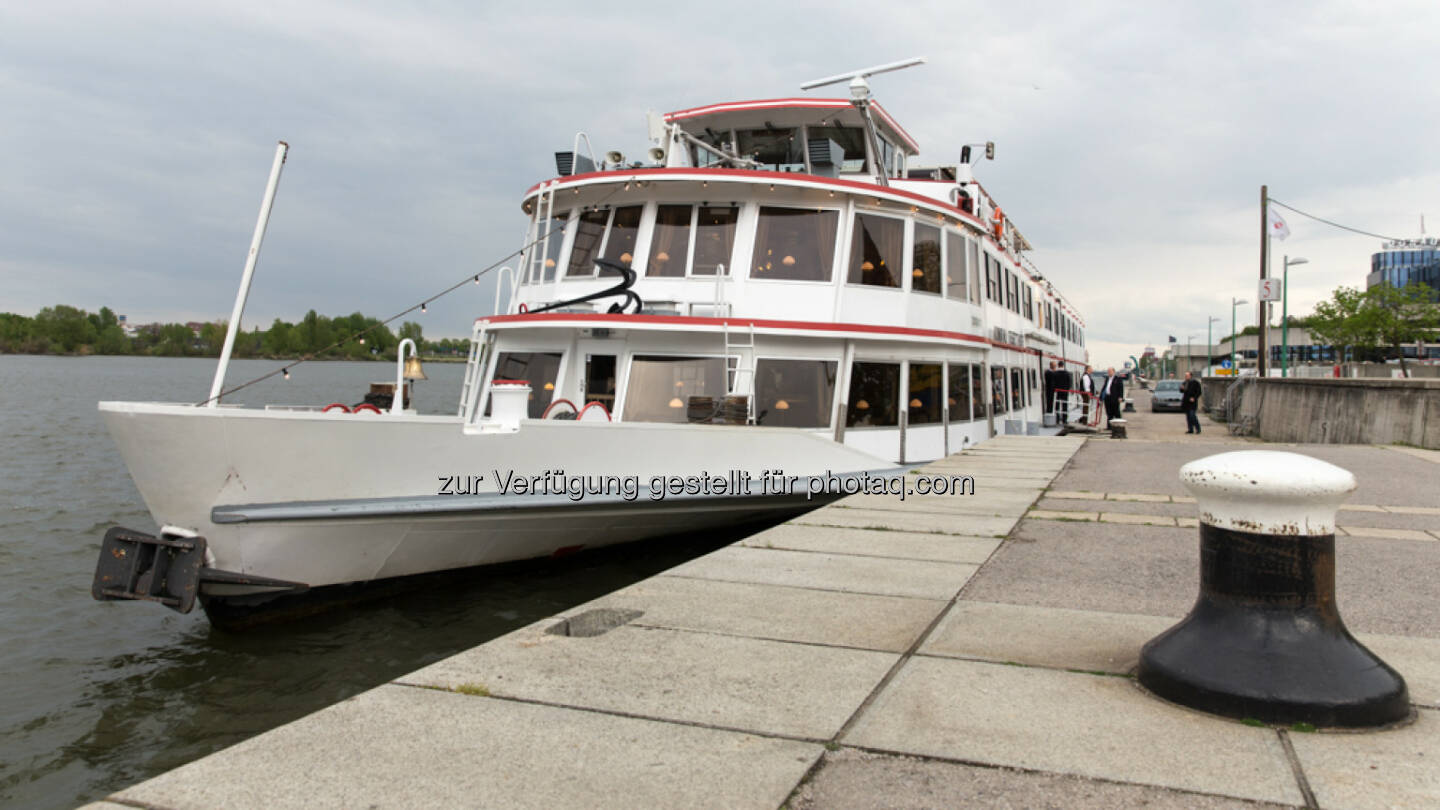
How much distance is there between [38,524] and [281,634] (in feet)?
27.7

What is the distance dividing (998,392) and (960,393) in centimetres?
286

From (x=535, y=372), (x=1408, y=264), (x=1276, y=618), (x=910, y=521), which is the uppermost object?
(x=1408, y=264)

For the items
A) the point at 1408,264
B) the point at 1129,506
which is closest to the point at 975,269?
the point at 1129,506

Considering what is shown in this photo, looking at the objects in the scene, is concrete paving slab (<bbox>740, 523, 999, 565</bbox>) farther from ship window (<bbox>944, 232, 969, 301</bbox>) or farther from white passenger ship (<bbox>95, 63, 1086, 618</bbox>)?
ship window (<bbox>944, 232, 969, 301</bbox>)

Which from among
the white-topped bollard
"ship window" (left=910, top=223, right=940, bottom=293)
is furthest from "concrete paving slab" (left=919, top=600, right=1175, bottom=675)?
"ship window" (left=910, top=223, right=940, bottom=293)

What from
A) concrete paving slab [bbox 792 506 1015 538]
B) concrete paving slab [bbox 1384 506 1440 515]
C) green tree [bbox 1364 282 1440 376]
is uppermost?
green tree [bbox 1364 282 1440 376]

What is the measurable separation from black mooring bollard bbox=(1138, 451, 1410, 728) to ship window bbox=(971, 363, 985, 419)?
959 centimetres

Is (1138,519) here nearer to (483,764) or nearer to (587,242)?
(483,764)

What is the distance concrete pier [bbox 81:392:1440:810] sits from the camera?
2516mm

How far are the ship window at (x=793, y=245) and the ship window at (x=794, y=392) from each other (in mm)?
1066

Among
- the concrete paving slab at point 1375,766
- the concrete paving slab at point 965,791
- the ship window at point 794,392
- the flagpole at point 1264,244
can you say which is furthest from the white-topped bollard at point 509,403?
the flagpole at point 1264,244

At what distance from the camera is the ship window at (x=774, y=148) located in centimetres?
1222

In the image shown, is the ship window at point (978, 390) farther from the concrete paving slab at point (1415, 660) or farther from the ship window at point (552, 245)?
the concrete paving slab at point (1415, 660)

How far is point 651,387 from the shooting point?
930 centimetres
